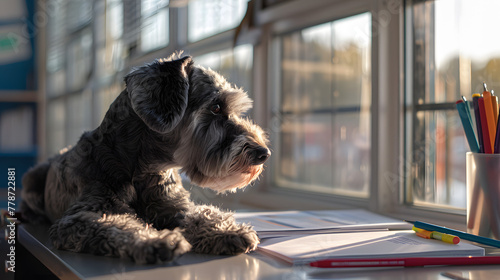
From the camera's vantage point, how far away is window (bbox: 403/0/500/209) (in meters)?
1.31

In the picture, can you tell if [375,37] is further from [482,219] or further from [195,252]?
[195,252]

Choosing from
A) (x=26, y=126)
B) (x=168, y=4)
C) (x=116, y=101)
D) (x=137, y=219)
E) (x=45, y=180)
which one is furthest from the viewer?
(x=26, y=126)

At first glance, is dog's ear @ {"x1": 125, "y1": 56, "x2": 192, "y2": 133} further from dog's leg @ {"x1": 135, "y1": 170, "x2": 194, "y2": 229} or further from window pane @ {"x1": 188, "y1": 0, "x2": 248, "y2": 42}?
window pane @ {"x1": 188, "y1": 0, "x2": 248, "y2": 42}

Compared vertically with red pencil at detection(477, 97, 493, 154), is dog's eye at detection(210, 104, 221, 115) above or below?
above

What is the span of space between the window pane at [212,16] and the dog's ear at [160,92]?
3.49 ft

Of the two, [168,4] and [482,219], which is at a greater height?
[168,4]

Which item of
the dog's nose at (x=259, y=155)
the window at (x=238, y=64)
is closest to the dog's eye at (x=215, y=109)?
the dog's nose at (x=259, y=155)

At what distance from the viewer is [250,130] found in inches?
47.1

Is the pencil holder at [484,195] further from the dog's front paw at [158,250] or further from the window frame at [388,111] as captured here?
the dog's front paw at [158,250]

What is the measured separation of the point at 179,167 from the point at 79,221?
0.27m

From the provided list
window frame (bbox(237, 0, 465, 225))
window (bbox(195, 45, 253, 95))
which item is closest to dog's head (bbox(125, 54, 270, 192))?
window frame (bbox(237, 0, 465, 225))

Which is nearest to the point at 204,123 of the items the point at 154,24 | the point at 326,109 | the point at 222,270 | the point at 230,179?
the point at 230,179

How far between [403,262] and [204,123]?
0.56 metres

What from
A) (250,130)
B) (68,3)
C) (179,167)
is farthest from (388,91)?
(68,3)
